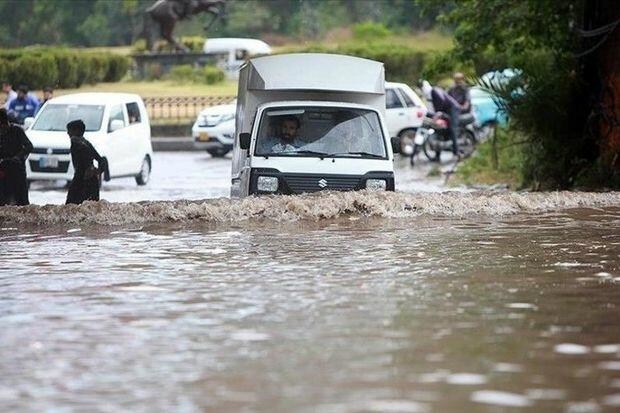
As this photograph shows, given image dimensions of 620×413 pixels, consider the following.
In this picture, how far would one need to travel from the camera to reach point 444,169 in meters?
32.7

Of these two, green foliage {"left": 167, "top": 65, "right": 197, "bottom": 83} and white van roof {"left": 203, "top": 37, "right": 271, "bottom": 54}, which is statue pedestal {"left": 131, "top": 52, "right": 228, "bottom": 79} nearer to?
green foliage {"left": 167, "top": 65, "right": 197, "bottom": 83}

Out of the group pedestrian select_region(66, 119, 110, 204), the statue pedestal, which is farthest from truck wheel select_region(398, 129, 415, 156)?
the statue pedestal

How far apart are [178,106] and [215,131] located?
30.9ft

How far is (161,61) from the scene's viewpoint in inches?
2363

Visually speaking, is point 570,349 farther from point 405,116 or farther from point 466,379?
point 405,116

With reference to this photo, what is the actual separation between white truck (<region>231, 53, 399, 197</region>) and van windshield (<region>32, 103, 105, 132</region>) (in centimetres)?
933

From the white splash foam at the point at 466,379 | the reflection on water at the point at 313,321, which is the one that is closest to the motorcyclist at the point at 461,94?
the reflection on water at the point at 313,321

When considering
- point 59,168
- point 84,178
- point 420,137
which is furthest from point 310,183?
point 420,137

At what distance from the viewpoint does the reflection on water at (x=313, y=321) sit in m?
8.12

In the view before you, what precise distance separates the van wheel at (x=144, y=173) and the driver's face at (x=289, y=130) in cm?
1170

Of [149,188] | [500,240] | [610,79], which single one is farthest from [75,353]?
[149,188]

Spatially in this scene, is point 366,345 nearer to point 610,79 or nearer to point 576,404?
point 576,404

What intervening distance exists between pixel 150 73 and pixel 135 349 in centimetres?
5074

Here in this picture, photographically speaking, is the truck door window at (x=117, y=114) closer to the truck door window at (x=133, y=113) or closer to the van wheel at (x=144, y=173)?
the truck door window at (x=133, y=113)
